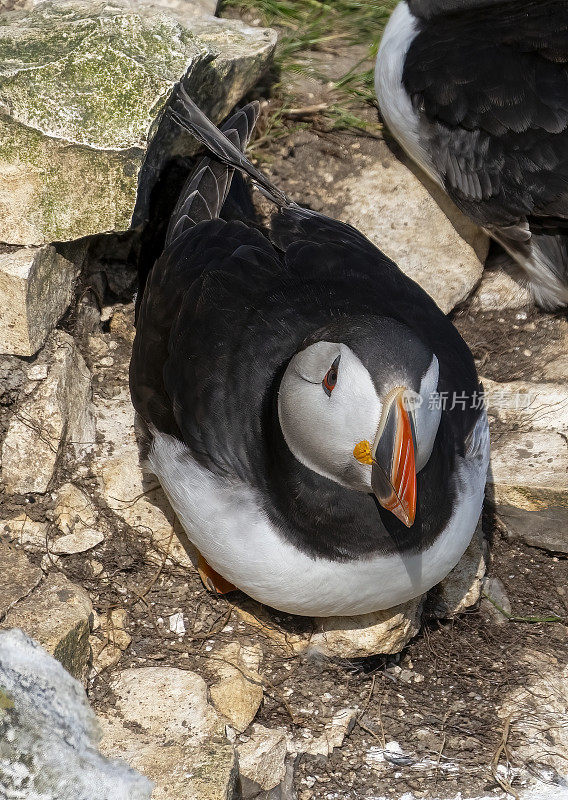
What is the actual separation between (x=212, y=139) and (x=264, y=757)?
230 centimetres

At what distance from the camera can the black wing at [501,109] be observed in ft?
14.7

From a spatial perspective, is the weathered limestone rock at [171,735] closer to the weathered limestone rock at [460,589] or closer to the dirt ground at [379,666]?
the dirt ground at [379,666]

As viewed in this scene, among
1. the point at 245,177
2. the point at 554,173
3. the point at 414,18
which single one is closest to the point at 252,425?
the point at 245,177

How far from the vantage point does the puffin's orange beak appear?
267 cm

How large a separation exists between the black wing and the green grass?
0.49 m

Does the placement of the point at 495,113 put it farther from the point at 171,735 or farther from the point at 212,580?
the point at 171,735

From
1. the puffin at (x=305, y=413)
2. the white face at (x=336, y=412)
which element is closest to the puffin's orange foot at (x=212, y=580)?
the puffin at (x=305, y=413)

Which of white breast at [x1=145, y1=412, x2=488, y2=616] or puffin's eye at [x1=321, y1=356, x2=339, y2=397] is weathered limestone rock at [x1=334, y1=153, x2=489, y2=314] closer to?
white breast at [x1=145, y1=412, x2=488, y2=616]

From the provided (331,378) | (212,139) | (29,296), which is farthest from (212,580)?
(212,139)

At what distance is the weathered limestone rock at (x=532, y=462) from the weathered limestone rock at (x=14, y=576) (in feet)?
6.26

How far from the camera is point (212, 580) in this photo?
3.85m

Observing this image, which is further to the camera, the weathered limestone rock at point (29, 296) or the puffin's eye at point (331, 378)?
the weathered limestone rock at point (29, 296)

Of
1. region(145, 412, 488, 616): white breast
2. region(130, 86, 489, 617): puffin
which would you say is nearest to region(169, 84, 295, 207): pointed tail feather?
region(130, 86, 489, 617): puffin

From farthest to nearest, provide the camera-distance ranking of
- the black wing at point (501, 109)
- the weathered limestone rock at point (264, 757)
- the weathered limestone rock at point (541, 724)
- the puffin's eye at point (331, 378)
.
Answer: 1. the black wing at point (501, 109)
2. the weathered limestone rock at point (541, 724)
3. the weathered limestone rock at point (264, 757)
4. the puffin's eye at point (331, 378)
